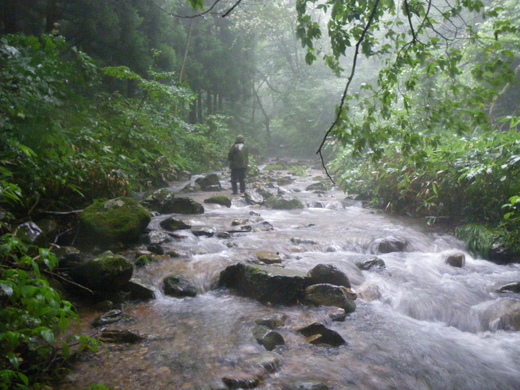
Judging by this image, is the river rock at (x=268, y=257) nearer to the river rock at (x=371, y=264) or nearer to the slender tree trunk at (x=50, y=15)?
the river rock at (x=371, y=264)

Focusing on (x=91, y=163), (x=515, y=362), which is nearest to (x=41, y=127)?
(x=91, y=163)

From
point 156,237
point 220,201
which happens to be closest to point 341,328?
point 156,237

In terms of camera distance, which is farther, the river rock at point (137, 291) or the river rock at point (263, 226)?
the river rock at point (263, 226)

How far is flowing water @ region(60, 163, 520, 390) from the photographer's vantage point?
357 cm

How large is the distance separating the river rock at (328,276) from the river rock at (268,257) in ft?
3.15

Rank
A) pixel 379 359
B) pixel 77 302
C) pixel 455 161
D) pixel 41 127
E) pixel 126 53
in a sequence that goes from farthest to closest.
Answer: pixel 126 53
pixel 455 161
pixel 41 127
pixel 77 302
pixel 379 359

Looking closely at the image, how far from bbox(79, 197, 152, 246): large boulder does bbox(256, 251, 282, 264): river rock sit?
211 cm

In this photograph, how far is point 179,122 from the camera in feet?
48.4

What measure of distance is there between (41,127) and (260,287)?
3485 mm

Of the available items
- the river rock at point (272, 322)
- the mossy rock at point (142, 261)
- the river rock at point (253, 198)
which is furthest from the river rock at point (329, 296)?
the river rock at point (253, 198)

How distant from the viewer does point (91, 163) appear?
700 cm

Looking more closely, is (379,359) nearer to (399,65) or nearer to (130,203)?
(399,65)

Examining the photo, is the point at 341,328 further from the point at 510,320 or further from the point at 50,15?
the point at 50,15

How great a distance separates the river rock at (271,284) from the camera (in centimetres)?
510
